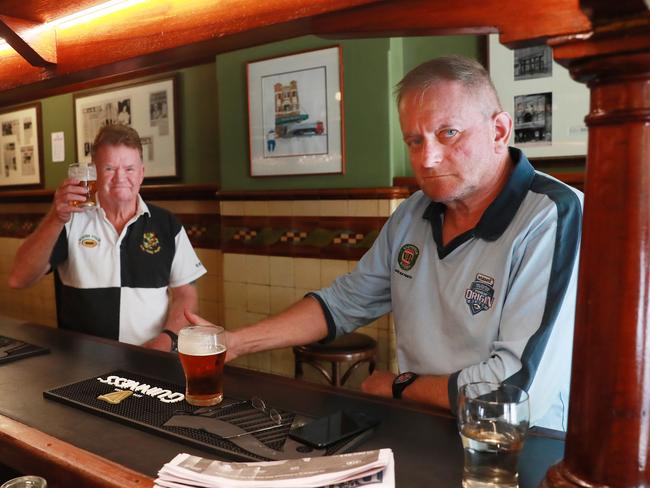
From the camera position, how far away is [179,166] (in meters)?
4.95

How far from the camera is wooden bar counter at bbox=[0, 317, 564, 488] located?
3.59 feet

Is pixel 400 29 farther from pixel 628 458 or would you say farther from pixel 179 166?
pixel 179 166

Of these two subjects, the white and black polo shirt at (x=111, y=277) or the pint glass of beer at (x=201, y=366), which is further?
the white and black polo shirt at (x=111, y=277)

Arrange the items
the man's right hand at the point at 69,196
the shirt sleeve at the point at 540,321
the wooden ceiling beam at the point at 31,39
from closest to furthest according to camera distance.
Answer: the shirt sleeve at the point at 540,321 < the wooden ceiling beam at the point at 31,39 < the man's right hand at the point at 69,196

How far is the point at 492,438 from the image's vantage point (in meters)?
0.99

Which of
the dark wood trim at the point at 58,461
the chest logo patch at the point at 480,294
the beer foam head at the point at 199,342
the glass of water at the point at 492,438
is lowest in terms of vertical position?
the dark wood trim at the point at 58,461

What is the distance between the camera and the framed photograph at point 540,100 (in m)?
3.15

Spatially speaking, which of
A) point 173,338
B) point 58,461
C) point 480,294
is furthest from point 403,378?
point 173,338

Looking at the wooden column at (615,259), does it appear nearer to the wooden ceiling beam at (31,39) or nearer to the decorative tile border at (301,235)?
the wooden ceiling beam at (31,39)

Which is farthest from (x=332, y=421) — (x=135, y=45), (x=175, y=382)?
(x=135, y=45)

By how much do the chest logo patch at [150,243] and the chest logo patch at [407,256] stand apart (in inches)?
48.4

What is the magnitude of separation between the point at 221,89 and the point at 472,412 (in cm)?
382

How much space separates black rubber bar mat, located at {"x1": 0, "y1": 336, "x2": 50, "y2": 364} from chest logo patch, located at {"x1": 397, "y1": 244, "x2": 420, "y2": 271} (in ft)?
3.92

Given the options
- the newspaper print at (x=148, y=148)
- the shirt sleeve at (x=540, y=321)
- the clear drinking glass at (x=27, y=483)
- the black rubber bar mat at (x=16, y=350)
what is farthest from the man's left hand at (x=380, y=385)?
the newspaper print at (x=148, y=148)
